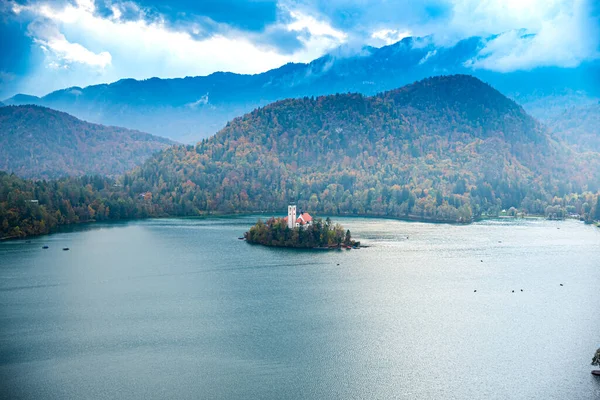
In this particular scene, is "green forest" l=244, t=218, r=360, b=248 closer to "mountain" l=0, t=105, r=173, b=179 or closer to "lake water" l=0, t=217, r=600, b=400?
"lake water" l=0, t=217, r=600, b=400

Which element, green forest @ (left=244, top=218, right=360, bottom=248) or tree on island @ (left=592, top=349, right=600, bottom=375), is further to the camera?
green forest @ (left=244, top=218, right=360, bottom=248)

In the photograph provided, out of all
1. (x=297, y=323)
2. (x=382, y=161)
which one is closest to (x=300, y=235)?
(x=297, y=323)

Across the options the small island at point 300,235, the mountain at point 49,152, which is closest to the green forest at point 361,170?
the small island at point 300,235

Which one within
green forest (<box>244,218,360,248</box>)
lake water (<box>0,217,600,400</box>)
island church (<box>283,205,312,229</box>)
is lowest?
lake water (<box>0,217,600,400</box>)

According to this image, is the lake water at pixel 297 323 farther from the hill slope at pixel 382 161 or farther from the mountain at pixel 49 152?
the mountain at pixel 49 152

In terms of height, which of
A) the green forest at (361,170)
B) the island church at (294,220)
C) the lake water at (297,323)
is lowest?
the lake water at (297,323)

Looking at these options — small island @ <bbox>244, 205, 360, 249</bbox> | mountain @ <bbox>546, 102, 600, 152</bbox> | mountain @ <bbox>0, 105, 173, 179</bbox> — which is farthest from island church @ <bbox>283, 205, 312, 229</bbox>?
mountain @ <bbox>546, 102, 600, 152</bbox>

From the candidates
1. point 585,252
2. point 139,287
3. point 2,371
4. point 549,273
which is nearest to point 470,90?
point 585,252
